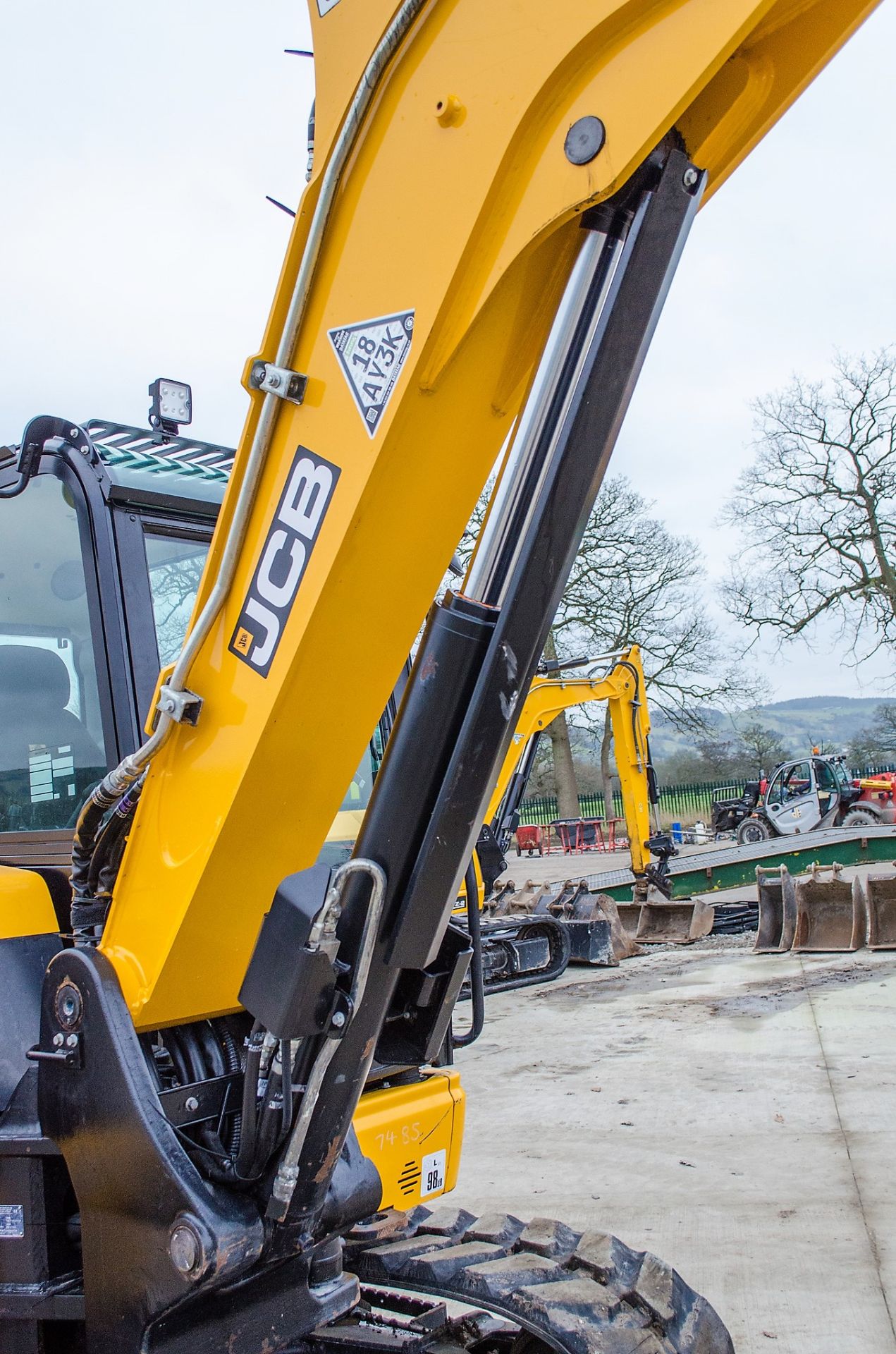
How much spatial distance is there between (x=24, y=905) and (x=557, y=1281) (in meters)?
1.38

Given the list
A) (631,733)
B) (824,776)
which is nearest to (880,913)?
(631,733)

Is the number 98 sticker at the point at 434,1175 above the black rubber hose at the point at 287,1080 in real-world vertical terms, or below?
below

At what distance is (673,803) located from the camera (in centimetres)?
3566

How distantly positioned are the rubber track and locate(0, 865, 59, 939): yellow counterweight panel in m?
1.00

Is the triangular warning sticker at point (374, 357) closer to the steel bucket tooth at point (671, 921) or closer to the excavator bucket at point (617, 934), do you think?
the excavator bucket at point (617, 934)

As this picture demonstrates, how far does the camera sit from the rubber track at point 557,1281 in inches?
78.9

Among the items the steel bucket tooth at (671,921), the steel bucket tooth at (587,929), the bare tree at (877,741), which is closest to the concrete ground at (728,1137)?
the steel bucket tooth at (587,929)

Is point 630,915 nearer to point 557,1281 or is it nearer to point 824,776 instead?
point 824,776

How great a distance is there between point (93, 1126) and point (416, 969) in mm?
645

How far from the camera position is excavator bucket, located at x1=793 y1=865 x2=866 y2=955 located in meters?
10.4

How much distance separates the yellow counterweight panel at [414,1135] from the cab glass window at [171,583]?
121 cm

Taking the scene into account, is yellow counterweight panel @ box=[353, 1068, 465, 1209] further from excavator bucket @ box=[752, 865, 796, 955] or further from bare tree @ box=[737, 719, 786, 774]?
bare tree @ box=[737, 719, 786, 774]

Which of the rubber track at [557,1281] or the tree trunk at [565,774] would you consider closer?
the rubber track at [557,1281]

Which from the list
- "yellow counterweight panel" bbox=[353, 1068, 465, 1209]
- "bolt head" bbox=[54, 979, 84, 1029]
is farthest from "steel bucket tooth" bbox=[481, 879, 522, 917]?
"bolt head" bbox=[54, 979, 84, 1029]
